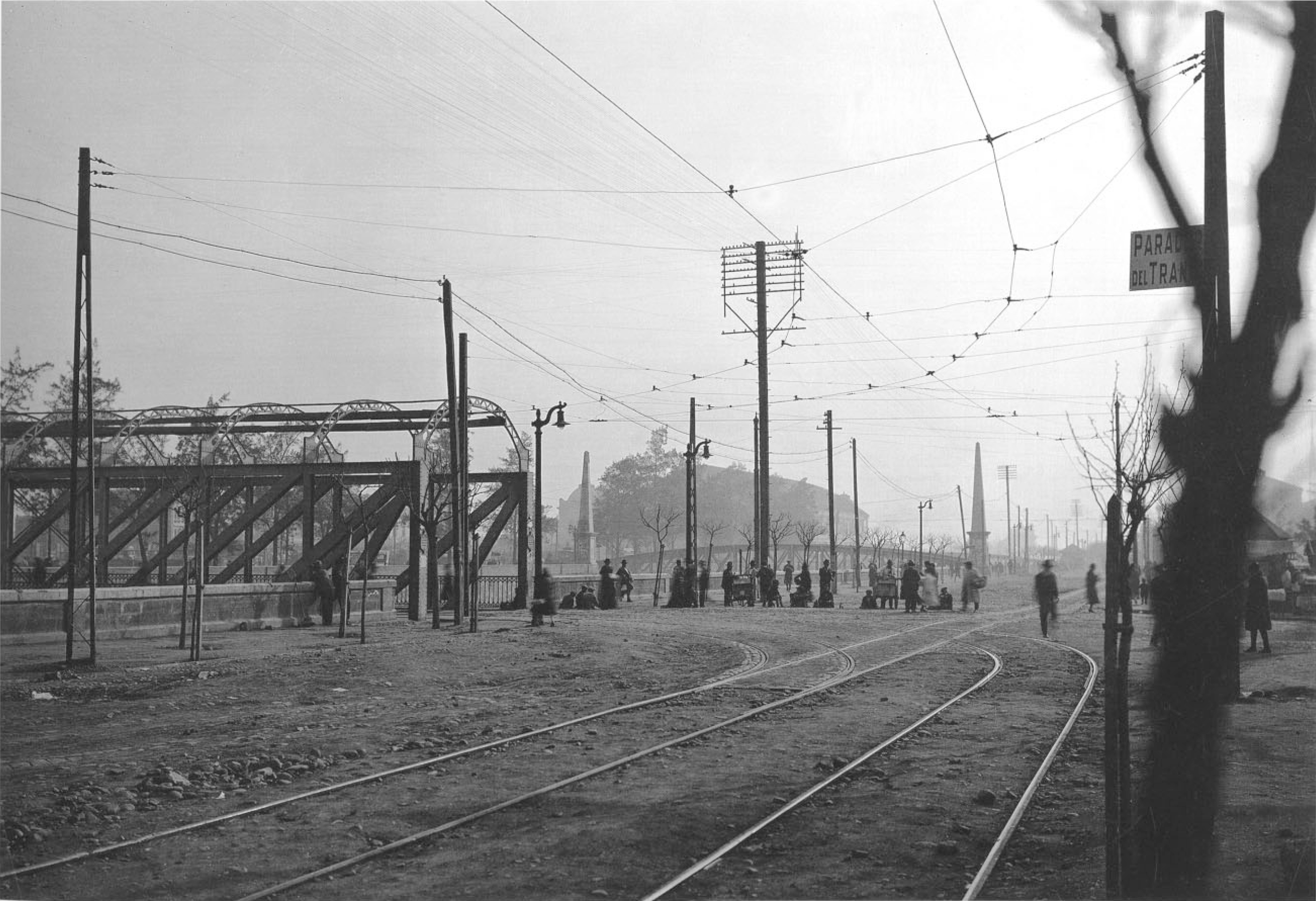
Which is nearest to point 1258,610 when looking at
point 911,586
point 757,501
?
point 911,586

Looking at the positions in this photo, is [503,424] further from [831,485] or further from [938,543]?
[938,543]

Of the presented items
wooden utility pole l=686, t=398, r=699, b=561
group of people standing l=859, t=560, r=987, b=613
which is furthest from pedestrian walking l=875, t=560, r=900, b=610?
wooden utility pole l=686, t=398, r=699, b=561

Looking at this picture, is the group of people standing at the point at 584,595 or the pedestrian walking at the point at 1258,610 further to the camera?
the group of people standing at the point at 584,595

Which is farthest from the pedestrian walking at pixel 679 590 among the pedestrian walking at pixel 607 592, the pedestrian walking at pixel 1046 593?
the pedestrian walking at pixel 1046 593

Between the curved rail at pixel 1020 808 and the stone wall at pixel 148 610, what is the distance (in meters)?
14.8

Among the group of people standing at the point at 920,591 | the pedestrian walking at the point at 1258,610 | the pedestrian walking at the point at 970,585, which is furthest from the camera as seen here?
the pedestrian walking at the point at 970,585

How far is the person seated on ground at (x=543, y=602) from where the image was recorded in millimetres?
27484

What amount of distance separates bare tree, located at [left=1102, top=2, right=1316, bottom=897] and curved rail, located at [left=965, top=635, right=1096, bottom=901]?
926 millimetres

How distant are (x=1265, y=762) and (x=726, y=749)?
15.9ft

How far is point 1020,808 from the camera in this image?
859cm

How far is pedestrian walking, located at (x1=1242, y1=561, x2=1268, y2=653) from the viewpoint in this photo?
66.5ft

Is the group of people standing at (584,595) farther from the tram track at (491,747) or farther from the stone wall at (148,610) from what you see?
the tram track at (491,747)

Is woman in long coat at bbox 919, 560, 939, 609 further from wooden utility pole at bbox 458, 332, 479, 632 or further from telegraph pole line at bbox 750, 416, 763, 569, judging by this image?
wooden utility pole at bbox 458, 332, 479, 632

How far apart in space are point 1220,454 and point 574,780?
17.6 feet
